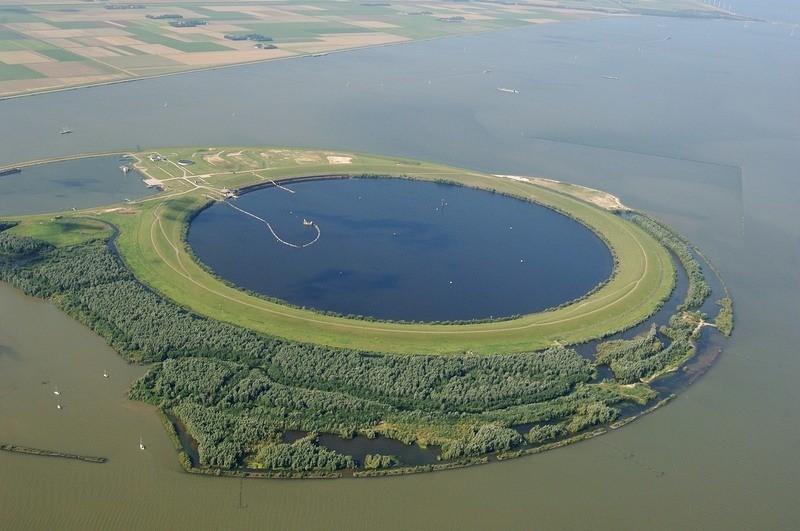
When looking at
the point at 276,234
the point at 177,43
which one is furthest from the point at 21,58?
the point at 276,234

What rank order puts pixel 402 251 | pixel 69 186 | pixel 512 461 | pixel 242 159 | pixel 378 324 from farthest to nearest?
1. pixel 242 159
2. pixel 69 186
3. pixel 402 251
4. pixel 378 324
5. pixel 512 461

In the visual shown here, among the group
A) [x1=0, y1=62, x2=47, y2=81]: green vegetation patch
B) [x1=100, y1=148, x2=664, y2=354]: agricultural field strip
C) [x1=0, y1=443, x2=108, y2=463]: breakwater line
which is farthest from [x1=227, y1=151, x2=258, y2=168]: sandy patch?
[x1=0, y1=443, x2=108, y2=463]: breakwater line

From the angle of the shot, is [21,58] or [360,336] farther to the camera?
[21,58]

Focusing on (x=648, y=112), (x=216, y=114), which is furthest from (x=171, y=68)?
(x=648, y=112)

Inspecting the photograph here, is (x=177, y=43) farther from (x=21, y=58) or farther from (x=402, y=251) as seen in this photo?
(x=402, y=251)

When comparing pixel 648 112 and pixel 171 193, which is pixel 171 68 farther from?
pixel 648 112

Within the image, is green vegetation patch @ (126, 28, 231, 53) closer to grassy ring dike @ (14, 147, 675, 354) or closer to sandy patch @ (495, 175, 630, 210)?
grassy ring dike @ (14, 147, 675, 354)

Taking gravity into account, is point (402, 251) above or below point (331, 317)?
above

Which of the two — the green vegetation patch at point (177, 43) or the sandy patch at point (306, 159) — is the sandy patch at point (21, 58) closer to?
the green vegetation patch at point (177, 43)
